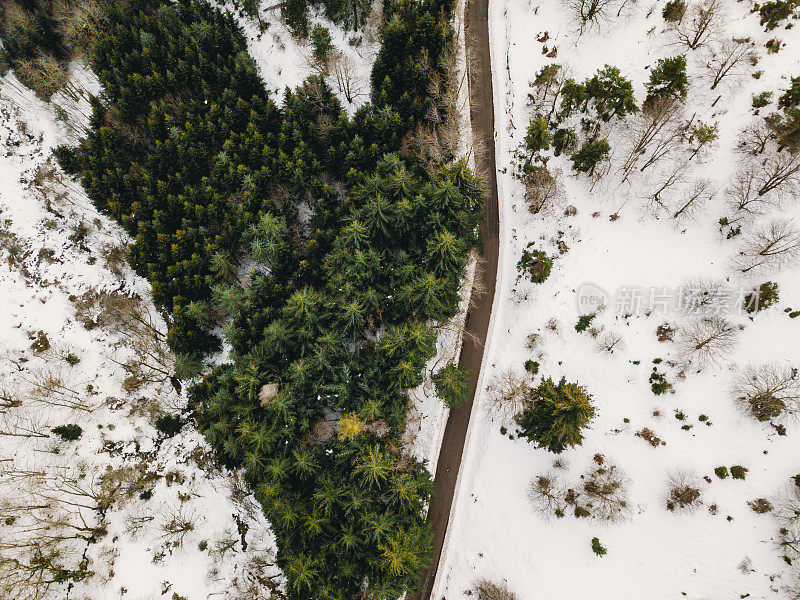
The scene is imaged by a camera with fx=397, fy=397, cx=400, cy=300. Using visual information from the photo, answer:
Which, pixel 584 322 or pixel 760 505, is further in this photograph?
pixel 584 322

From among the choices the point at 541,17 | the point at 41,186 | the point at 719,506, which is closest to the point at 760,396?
the point at 719,506

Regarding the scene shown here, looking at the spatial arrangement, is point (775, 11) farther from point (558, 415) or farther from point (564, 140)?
point (558, 415)

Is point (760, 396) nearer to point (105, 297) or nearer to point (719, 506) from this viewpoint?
point (719, 506)

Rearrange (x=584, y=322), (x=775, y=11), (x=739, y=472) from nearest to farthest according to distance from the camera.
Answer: (x=739, y=472)
(x=775, y=11)
(x=584, y=322)

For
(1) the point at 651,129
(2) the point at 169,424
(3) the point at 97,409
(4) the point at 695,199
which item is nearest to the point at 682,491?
(4) the point at 695,199

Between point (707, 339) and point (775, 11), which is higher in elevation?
point (775, 11)

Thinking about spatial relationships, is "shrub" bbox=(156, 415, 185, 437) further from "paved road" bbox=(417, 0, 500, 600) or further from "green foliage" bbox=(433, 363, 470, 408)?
"green foliage" bbox=(433, 363, 470, 408)
